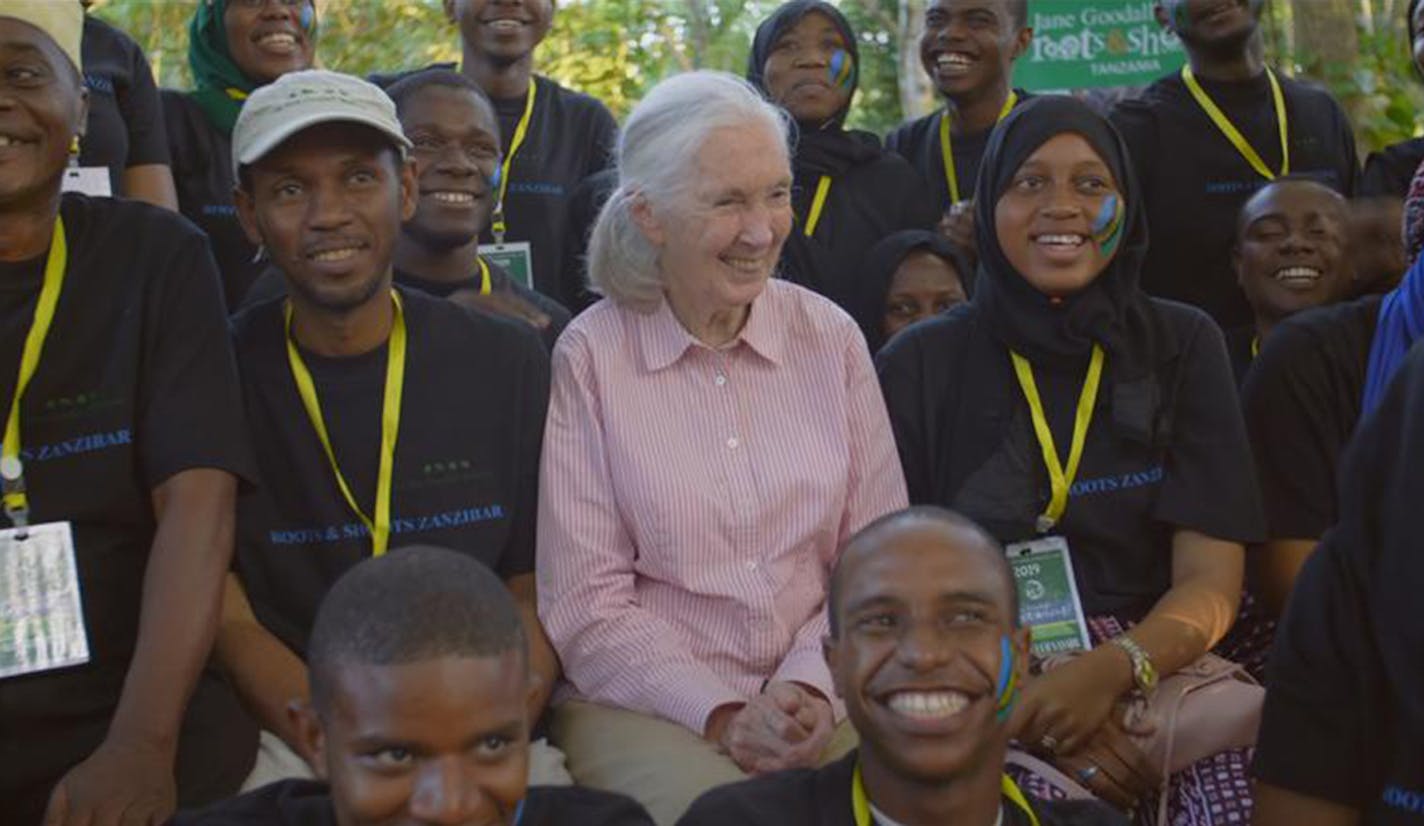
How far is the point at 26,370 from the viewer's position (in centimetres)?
365

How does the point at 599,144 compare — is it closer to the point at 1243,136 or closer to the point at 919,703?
the point at 1243,136

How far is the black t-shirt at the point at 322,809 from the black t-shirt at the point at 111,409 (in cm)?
77

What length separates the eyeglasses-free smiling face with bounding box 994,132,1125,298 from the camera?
4461 mm

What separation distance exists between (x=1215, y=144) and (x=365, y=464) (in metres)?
3.48

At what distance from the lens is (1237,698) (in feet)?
13.4

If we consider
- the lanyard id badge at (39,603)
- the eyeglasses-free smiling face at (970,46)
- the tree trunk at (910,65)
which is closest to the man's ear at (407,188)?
the lanyard id badge at (39,603)

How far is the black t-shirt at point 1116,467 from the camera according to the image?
4.32 m

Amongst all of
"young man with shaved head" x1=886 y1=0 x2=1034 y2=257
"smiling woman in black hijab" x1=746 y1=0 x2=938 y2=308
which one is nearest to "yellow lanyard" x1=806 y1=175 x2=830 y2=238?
"smiling woman in black hijab" x1=746 y1=0 x2=938 y2=308

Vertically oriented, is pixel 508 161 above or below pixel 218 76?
below

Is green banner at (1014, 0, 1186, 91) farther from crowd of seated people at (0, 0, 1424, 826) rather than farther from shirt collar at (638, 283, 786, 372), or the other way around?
shirt collar at (638, 283, 786, 372)

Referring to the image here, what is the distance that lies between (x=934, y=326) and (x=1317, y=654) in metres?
1.61

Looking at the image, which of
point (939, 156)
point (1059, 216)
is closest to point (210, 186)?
point (939, 156)

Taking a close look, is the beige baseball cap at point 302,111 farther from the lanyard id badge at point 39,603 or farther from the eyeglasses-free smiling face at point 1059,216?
the eyeglasses-free smiling face at point 1059,216

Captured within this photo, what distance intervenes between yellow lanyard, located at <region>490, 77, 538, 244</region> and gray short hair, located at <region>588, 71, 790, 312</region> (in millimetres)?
1517
